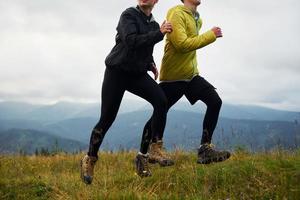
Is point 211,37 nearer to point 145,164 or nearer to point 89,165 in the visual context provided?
point 145,164

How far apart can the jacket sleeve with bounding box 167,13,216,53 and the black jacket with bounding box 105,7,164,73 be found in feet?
2.01

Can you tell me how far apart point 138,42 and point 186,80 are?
5.67 feet

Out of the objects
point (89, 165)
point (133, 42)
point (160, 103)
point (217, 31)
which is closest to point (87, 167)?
point (89, 165)

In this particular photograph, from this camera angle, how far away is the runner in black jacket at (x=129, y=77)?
20.7ft

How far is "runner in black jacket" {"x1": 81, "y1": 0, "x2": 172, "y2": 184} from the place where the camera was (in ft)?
20.7

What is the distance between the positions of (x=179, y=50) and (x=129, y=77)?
1.18m

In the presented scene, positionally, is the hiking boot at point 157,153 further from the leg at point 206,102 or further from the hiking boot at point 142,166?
the leg at point 206,102

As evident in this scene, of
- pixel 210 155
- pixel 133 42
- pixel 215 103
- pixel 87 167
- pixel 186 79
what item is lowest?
pixel 87 167

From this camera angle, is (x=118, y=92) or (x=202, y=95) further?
(x=202, y=95)

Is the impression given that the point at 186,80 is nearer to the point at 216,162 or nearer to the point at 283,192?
the point at 216,162

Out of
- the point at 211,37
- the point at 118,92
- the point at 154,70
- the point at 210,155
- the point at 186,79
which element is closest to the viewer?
the point at 118,92

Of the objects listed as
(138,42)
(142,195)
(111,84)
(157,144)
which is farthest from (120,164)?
(142,195)

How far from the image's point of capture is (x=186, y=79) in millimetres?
7609

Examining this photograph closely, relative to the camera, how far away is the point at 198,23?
7.90 metres
